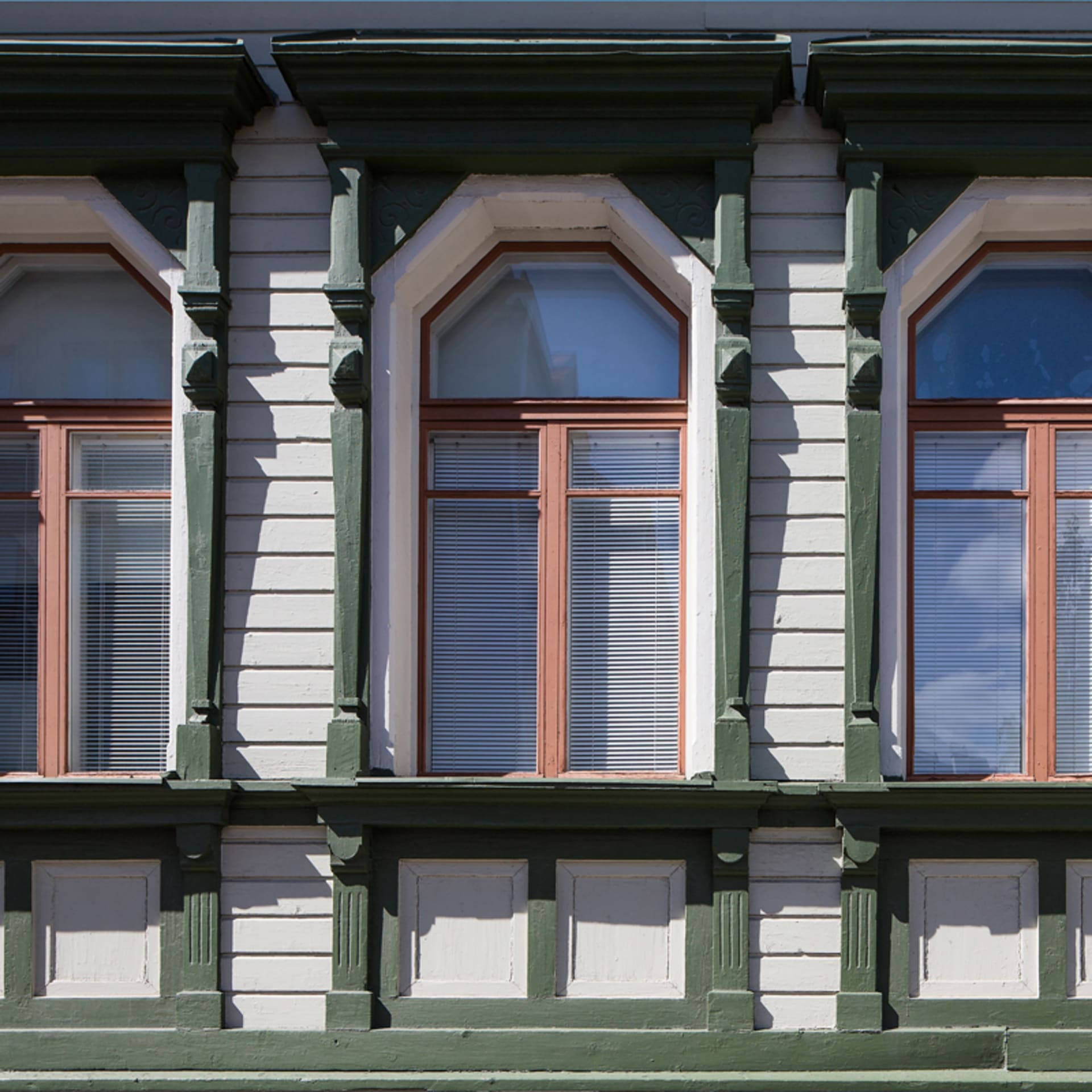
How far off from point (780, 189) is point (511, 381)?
1699 millimetres

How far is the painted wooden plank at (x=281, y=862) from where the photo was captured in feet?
20.9

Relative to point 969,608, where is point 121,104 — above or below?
above

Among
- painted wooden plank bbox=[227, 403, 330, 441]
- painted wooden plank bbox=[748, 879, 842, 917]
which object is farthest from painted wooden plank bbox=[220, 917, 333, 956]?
painted wooden plank bbox=[227, 403, 330, 441]

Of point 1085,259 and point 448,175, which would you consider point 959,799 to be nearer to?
point 1085,259

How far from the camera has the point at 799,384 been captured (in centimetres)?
645

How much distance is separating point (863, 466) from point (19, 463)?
4403 mm

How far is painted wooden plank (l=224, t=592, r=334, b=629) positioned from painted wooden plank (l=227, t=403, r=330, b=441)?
2.64 ft

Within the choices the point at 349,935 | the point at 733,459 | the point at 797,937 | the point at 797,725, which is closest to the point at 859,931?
the point at 797,937

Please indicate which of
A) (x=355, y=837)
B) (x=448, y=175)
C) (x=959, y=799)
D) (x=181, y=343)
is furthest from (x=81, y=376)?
(x=959, y=799)

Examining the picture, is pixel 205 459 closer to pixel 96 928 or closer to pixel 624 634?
pixel 624 634

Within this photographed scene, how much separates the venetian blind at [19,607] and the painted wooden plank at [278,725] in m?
1.16

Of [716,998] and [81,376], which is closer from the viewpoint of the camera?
[716,998]

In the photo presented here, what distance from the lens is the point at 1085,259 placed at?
679cm

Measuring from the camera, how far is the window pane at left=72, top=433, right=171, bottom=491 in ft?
22.3
